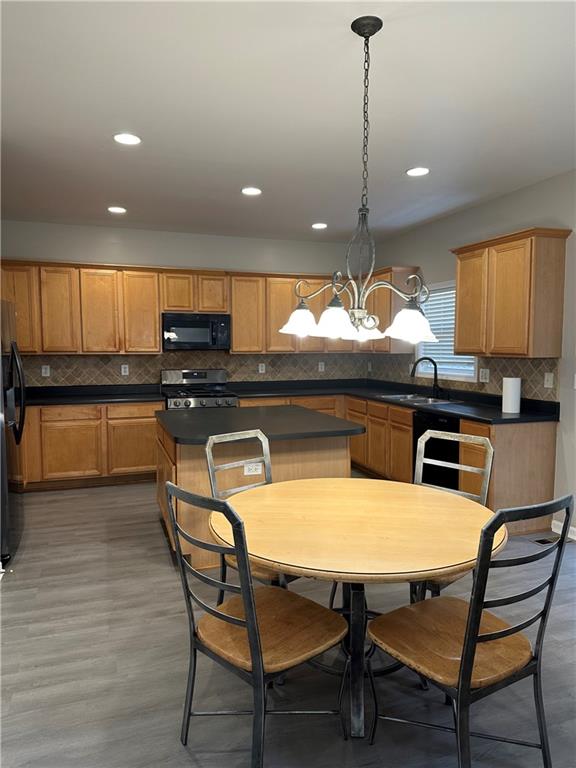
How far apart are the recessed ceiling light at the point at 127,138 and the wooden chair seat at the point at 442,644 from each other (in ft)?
9.66

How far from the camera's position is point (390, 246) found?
6406 millimetres

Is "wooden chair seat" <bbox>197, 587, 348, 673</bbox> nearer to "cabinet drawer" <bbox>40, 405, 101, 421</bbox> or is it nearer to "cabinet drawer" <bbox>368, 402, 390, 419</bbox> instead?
"cabinet drawer" <bbox>368, 402, 390, 419</bbox>

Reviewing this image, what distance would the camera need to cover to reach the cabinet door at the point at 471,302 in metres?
4.33

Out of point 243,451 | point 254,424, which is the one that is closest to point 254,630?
point 243,451

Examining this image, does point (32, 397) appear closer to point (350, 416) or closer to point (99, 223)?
point (99, 223)

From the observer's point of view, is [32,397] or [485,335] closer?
[485,335]

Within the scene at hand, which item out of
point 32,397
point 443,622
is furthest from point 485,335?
point 32,397

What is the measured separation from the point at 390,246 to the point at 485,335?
8.10ft

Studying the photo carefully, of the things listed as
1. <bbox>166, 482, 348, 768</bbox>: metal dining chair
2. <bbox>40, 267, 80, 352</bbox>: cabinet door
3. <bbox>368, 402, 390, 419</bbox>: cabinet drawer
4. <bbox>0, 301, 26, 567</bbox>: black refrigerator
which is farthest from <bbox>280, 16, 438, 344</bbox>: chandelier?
<bbox>40, 267, 80, 352</bbox>: cabinet door

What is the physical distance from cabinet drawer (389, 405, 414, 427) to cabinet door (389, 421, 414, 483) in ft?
0.10

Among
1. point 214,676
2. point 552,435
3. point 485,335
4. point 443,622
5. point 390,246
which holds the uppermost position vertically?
point 390,246

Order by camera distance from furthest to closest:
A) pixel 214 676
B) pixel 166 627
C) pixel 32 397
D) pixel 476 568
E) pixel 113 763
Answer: pixel 32 397 → pixel 166 627 → pixel 214 676 → pixel 113 763 → pixel 476 568

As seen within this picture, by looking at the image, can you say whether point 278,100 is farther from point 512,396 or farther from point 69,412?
point 69,412

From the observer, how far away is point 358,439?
5816 mm
